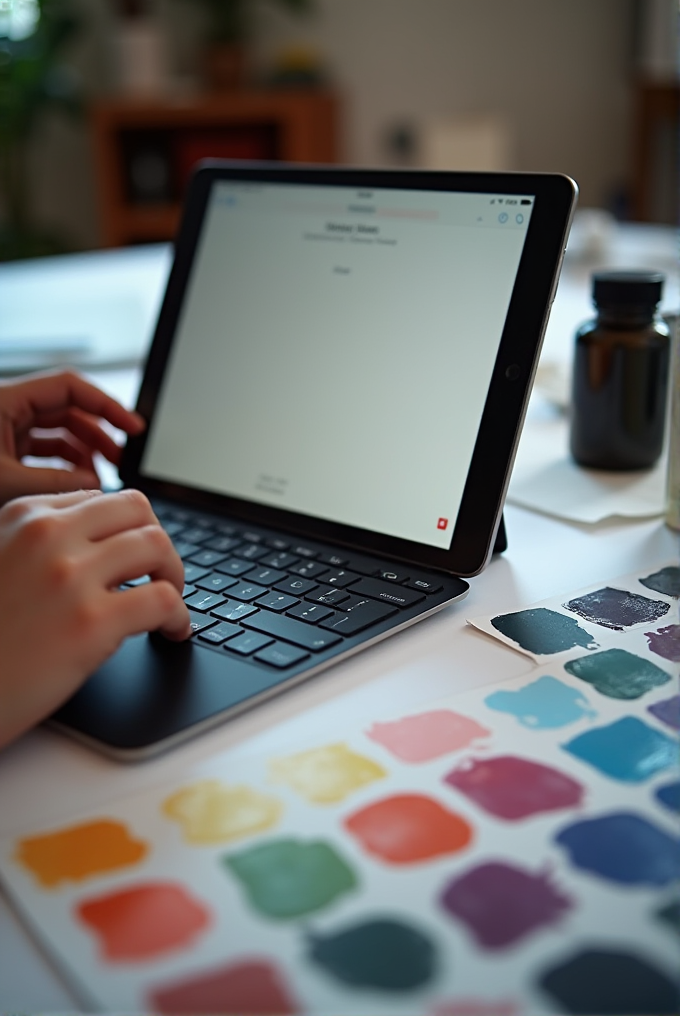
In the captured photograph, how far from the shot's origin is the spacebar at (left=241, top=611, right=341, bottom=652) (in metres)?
0.52

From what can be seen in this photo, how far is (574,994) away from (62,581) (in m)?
0.28

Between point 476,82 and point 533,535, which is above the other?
point 476,82

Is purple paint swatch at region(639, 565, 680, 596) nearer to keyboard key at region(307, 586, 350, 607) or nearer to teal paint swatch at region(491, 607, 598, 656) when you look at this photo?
teal paint swatch at region(491, 607, 598, 656)

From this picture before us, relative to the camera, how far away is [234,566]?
0.62m

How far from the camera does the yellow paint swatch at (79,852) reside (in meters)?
0.39

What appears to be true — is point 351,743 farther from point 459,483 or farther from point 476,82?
point 476,82

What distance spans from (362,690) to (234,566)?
0.50ft

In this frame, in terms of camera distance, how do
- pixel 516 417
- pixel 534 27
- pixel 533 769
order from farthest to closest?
pixel 534 27
pixel 516 417
pixel 533 769

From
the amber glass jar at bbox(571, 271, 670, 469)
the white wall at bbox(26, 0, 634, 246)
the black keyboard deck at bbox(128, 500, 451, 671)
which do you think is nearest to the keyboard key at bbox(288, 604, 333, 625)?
the black keyboard deck at bbox(128, 500, 451, 671)

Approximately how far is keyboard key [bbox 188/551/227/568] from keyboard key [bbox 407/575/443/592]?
12cm

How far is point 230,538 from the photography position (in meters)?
0.67

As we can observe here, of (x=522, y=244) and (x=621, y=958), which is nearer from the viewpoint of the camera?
(x=621, y=958)

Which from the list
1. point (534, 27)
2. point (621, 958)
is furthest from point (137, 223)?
point (621, 958)

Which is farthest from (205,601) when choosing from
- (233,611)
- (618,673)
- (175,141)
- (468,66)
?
(468,66)
